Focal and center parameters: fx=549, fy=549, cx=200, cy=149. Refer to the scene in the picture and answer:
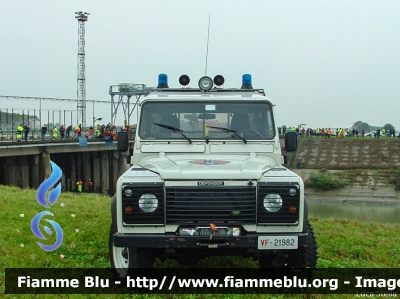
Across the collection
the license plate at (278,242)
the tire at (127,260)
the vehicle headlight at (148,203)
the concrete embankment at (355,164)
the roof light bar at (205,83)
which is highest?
the roof light bar at (205,83)

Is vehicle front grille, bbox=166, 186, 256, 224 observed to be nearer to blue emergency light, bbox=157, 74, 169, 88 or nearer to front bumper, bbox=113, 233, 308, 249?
front bumper, bbox=113, 233, 308, 249

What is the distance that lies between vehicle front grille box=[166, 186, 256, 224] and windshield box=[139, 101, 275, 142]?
1610 millimetres

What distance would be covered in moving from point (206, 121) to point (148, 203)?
1.96m

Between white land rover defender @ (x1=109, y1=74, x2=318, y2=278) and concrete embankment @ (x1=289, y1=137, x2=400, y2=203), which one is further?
concrete embankment @ (x1=289, y1=137, x2=400, y2=203)

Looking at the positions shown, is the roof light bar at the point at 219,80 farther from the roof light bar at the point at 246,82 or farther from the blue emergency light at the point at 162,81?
the blue emergency light at the point at 162,81

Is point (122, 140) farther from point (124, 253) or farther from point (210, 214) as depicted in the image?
point (210, 214)

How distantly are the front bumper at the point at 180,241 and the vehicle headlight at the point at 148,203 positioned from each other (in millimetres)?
272

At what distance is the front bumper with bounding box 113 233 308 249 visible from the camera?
5.71 m

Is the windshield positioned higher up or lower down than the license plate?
higher up

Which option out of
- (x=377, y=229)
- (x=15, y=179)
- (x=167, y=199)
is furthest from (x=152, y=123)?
(x=15, y=179)

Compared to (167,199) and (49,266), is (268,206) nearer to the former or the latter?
(167,199)

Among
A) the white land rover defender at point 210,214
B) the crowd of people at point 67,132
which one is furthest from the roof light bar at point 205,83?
the crowd of people at point 67,132

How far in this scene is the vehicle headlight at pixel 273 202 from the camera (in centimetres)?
581

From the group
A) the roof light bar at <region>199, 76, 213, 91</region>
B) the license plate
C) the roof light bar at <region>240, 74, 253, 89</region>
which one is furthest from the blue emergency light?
the license plate
